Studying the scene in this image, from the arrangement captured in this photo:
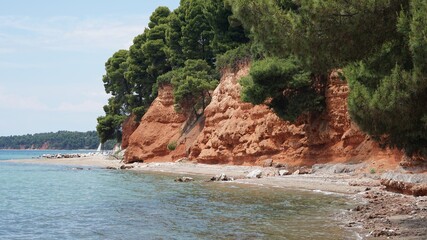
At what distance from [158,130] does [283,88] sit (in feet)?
80.5

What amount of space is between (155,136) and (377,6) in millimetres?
44146

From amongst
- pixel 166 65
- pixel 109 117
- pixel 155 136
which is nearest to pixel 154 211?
pixel 155 136

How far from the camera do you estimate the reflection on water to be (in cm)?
1403

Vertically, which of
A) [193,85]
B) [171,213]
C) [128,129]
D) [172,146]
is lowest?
[171,213]

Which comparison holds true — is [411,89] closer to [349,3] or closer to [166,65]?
[349,3]

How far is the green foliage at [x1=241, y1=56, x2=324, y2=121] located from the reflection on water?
7307 mm

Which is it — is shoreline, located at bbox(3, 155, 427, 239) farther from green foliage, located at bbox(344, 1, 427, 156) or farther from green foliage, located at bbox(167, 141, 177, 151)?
green foliage, located at bbox(167, 141, 177, 151)

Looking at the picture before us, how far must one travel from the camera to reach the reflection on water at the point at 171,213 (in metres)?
14.0

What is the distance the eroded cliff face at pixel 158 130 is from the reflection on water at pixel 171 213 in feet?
85.4

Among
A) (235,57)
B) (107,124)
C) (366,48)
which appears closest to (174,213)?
(366,48)

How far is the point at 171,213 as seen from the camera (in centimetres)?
1812

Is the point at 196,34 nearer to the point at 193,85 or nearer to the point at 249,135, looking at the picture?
the point at 193,85

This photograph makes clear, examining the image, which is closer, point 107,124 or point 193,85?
point 193,85

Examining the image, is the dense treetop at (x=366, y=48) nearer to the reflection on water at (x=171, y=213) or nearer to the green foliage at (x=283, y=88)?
the reflection on water at (x=171, y=213)
